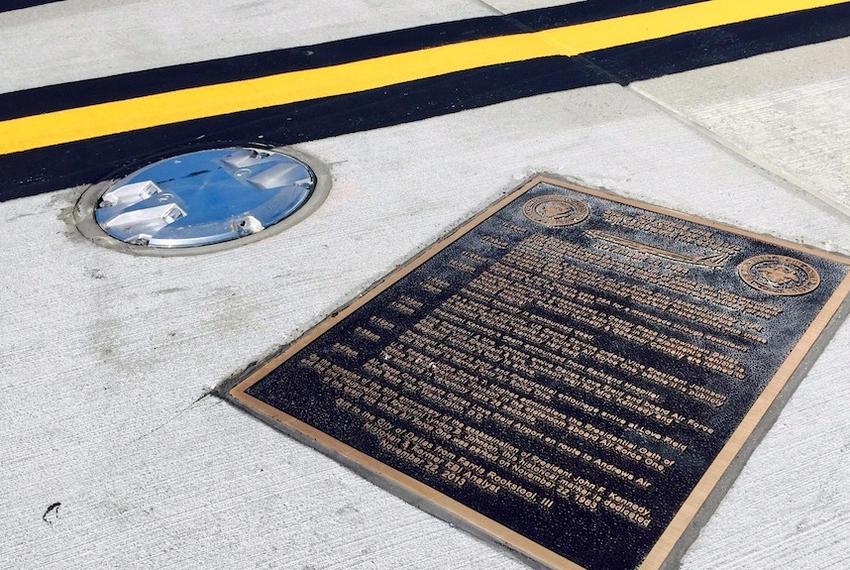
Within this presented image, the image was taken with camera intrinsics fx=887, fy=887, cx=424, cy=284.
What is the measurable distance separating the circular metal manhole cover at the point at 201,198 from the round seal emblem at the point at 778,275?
73.4 inches

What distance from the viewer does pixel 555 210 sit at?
3625 millimetres

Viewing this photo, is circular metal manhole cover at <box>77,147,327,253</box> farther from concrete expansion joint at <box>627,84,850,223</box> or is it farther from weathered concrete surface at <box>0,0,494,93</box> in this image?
concrete expansion joint at <box>627,84,850,223</box>

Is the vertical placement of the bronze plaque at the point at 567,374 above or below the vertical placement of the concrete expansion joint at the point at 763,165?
below

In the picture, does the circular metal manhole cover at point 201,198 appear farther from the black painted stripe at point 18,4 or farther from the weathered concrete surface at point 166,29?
the black painted stripe at point 18,4

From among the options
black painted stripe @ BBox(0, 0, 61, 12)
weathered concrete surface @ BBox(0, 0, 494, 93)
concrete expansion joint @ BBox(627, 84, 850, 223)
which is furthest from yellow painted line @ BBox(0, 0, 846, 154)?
black painted stripe @ BBox(0, 0, 61, 12)

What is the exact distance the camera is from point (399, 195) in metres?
3.94

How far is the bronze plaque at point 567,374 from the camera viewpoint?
7.70 feet

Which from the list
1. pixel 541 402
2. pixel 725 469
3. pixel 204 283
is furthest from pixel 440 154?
pixel 725 469

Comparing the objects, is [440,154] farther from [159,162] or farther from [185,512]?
[185,512]

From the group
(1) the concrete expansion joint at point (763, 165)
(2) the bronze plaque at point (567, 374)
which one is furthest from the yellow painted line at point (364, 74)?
(2) the bronze plaque at point (567, 374)

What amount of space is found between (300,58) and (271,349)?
9.12 ft

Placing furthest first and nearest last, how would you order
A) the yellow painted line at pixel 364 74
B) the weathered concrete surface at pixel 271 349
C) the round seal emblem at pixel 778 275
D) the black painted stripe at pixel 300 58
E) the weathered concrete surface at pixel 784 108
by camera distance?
the black painted stripe at pixel 300 58
the yellow painted line at pixel 364 74
the weathered concrete surface at pixel 784 108
the round seal emblem at pixel 778 275
the weathered concrete surface at pixel 271 349

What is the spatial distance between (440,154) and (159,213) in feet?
4.39

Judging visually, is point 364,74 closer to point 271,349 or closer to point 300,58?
point 300,58
